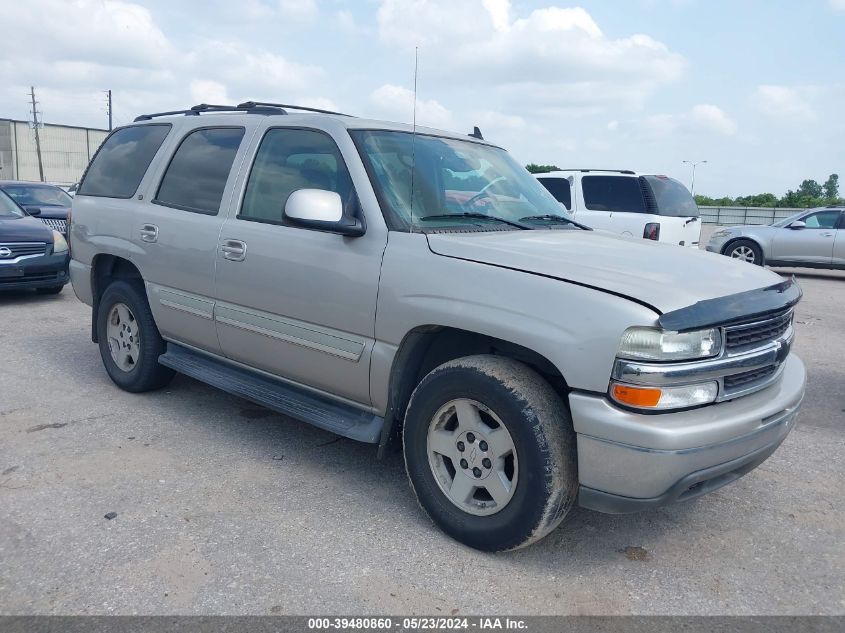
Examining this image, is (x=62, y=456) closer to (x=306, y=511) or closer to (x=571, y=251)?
(x=306, y=511)

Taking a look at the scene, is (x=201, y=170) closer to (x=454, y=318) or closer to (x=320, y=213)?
(x=320, y=213)

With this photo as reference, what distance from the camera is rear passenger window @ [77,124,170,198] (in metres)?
5.05

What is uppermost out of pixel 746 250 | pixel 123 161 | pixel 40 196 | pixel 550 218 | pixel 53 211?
pixel 123 161

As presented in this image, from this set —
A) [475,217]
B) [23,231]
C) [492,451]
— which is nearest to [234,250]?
[475,217]

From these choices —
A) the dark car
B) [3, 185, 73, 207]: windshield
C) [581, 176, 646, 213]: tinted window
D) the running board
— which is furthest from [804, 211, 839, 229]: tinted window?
[3, 185, 73, 207]: windshield

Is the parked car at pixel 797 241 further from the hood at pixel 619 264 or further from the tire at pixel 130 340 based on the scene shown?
the tire at pixel 130 340

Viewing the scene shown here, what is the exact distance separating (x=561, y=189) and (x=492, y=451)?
836cm

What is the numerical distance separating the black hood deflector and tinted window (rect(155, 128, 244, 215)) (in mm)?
2773

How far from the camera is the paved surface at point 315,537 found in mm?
2781

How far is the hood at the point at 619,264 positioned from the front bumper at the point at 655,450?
1.41ft

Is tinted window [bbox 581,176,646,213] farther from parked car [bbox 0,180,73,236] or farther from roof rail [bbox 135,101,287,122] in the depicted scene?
parked car [bbox 0,180,73,236]

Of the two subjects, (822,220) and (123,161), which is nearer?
(123,161)

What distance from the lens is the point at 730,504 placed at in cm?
366

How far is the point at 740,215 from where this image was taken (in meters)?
41.6
